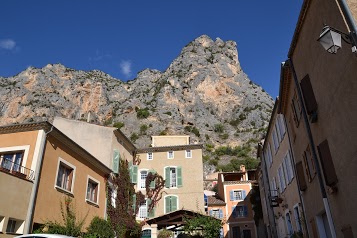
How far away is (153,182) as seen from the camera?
30.3m

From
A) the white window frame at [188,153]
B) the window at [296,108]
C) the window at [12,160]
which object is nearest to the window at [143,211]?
the white window frame at [188,153]

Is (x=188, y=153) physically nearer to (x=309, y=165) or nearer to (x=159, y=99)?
(x=309, y=165)

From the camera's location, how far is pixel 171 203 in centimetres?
2953

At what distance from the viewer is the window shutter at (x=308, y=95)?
10.7 metres

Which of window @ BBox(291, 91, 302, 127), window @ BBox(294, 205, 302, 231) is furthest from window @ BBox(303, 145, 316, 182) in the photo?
window @ BBox(294, 205, 302, 231)

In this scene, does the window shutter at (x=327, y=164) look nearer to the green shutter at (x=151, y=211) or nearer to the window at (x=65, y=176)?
the window at (x=65, y=176)

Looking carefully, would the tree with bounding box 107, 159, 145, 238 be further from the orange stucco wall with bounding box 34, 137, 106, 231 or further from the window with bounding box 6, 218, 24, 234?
the window with bounding box 6, 218, 24, 234

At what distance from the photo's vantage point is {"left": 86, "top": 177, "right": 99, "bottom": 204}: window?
1970cm

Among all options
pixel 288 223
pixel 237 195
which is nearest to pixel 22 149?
pixel 288 223

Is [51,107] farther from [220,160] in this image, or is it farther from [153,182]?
[153,182]

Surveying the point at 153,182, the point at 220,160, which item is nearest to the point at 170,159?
the point at 153,182

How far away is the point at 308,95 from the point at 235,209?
100 ft

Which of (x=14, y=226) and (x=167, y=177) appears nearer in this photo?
(x=14, y=226)

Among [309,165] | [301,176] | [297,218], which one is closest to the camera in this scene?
[309,165]
